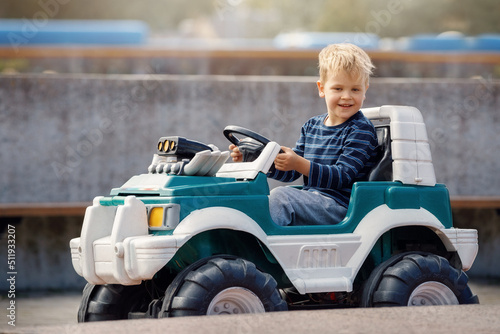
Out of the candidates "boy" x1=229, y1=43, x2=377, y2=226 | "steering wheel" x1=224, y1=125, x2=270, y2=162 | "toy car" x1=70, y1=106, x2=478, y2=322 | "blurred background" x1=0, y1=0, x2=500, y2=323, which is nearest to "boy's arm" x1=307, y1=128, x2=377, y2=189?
"boy" x1=229, y1=43, x2=377, y2=226

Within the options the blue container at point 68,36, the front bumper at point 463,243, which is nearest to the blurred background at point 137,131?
the front bumper at point 463,243

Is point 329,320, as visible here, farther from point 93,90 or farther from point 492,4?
point 492,4

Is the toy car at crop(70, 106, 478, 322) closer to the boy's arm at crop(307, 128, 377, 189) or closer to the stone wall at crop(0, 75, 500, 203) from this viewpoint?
the boy's arm at crop(307, 128, 377, 189)

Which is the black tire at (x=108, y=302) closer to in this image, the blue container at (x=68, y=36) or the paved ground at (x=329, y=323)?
the paved ground at (x=329, y=323)

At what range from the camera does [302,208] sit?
443 centimetres

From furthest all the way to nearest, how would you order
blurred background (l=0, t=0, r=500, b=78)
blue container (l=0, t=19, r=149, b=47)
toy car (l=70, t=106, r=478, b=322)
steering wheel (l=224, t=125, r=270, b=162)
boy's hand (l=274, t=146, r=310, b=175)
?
1. blue container (l=0, t=19, r=149, b=47)
2. blurred background (l=0, t=0, r=500, b=78)
3. steering wheel (l=224, t=125, r=270, b=162)
4. boy's hand (l=274, t=146, r=310, b=175)
5. toy car (l=70, t=106, r=478, b=322)

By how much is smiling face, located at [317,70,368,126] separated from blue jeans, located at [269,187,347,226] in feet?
1.69

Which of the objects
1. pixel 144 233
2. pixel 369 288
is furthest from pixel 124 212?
pixel 369 288

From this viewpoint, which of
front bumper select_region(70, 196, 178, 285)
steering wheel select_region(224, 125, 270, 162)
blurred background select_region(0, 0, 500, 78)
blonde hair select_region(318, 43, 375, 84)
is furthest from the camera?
blurred background select_region(0, 0, 500, 78)

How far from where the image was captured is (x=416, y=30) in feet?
134

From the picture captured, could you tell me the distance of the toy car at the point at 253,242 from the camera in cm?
392

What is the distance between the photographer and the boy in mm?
4398

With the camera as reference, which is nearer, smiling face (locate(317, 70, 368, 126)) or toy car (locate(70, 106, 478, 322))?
toy car (locate(70, 106, 478, 322))

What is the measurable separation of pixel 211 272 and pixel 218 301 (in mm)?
177
